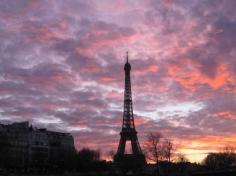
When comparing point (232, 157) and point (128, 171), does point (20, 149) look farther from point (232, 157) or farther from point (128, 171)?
point (232, 157)

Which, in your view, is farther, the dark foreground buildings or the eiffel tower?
the dark foreground buildings

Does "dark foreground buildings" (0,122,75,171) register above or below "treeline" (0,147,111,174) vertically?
above

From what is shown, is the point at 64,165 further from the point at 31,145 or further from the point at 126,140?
the point at 31,145

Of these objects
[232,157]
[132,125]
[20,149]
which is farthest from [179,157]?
[20,149]

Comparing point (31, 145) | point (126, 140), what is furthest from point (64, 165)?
point (31, 145)

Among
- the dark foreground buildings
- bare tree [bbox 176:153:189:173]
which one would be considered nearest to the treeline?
the dark foreground buildings

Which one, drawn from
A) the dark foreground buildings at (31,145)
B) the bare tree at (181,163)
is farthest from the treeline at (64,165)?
the bare tree at (181,163)

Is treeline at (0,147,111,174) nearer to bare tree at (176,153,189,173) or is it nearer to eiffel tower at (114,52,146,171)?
eiffel tower at (114,52,146,171)

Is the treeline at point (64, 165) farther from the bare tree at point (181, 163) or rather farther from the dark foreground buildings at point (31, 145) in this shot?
the bare tree at point (181, 163)
